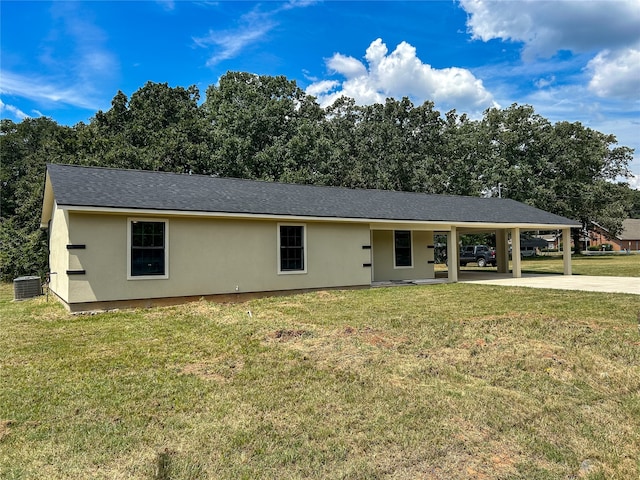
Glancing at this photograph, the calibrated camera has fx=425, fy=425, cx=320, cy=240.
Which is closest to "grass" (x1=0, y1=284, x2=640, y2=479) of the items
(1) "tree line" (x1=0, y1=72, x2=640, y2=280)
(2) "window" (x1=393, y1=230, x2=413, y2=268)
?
(2) "window" (x1=393, y1=230, x2=413, y2=268)

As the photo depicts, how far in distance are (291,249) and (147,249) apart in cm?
414

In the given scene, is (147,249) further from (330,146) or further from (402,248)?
(330,146)

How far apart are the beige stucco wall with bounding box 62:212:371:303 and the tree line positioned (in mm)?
16440

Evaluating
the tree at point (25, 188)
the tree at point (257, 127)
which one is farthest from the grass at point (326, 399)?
the tree at point (257, 127)

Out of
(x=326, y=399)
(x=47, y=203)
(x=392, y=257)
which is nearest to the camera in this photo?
(x=326, y=399)

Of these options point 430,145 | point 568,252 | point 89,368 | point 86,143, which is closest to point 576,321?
point 89,368

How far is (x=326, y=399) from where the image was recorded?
169 inches

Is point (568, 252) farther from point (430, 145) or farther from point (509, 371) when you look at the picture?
point (430, 145)

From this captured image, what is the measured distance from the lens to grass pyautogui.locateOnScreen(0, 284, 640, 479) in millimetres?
3085

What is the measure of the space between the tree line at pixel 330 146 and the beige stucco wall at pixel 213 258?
53.9ft

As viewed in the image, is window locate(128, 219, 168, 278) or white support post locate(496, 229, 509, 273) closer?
window locate(128, 219, 168, 278)

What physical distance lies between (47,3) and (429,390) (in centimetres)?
1259

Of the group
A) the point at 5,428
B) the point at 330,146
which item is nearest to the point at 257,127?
the point at 330,146

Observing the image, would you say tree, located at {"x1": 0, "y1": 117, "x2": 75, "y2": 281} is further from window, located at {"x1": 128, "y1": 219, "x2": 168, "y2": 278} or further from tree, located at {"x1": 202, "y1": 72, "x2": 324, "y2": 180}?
window, located at {"x1": 128, "y1": 219, "x2": 168, "y2": 278}
